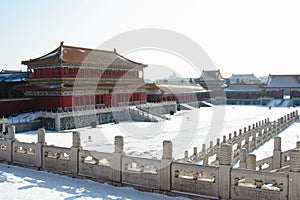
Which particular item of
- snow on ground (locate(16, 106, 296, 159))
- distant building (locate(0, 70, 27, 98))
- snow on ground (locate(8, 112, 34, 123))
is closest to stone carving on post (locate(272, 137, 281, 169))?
snow on ground (locate(16, 106, 296, 159))

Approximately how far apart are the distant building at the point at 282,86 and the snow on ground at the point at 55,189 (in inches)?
2460

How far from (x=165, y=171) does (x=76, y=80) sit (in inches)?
954

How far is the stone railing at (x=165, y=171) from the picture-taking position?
8.33 meters

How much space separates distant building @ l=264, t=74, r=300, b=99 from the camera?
2569 inches

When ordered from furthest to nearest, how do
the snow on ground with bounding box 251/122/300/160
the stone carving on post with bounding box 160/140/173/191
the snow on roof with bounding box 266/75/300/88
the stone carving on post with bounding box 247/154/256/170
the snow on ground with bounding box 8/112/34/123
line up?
the snow on roof with bounding box 266/75/300/88 < the snow on ground with bounding box 8/112/34/123 < the snow on ground with bounding box 251/122/300/160 < the stone carving on post with bounding box 247/154/256/170 < the stone carving on post with bounding box 160/140/173/191

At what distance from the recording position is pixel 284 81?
67.5 m

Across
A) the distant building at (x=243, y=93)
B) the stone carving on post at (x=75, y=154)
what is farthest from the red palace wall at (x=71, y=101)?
the distant building at (x=243, y=93)

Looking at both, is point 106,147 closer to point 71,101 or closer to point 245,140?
point 245,140

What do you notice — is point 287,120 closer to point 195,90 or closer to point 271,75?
point 195,90

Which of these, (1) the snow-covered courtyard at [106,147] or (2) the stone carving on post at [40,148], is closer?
(1) the snow-covered courtyard at [106,147]

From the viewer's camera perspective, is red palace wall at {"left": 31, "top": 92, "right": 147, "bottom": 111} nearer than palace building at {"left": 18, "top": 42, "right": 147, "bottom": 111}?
Yes

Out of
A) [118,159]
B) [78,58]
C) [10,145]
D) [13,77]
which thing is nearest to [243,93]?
[78,58]

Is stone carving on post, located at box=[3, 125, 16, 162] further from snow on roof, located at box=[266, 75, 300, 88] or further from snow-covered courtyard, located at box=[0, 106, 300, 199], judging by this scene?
snow on roof, located at box=[266, 75, 300, 88]

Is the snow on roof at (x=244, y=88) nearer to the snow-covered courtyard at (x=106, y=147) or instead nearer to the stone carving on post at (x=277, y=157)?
the snow-covered courtyard at (x=106, y=147)
